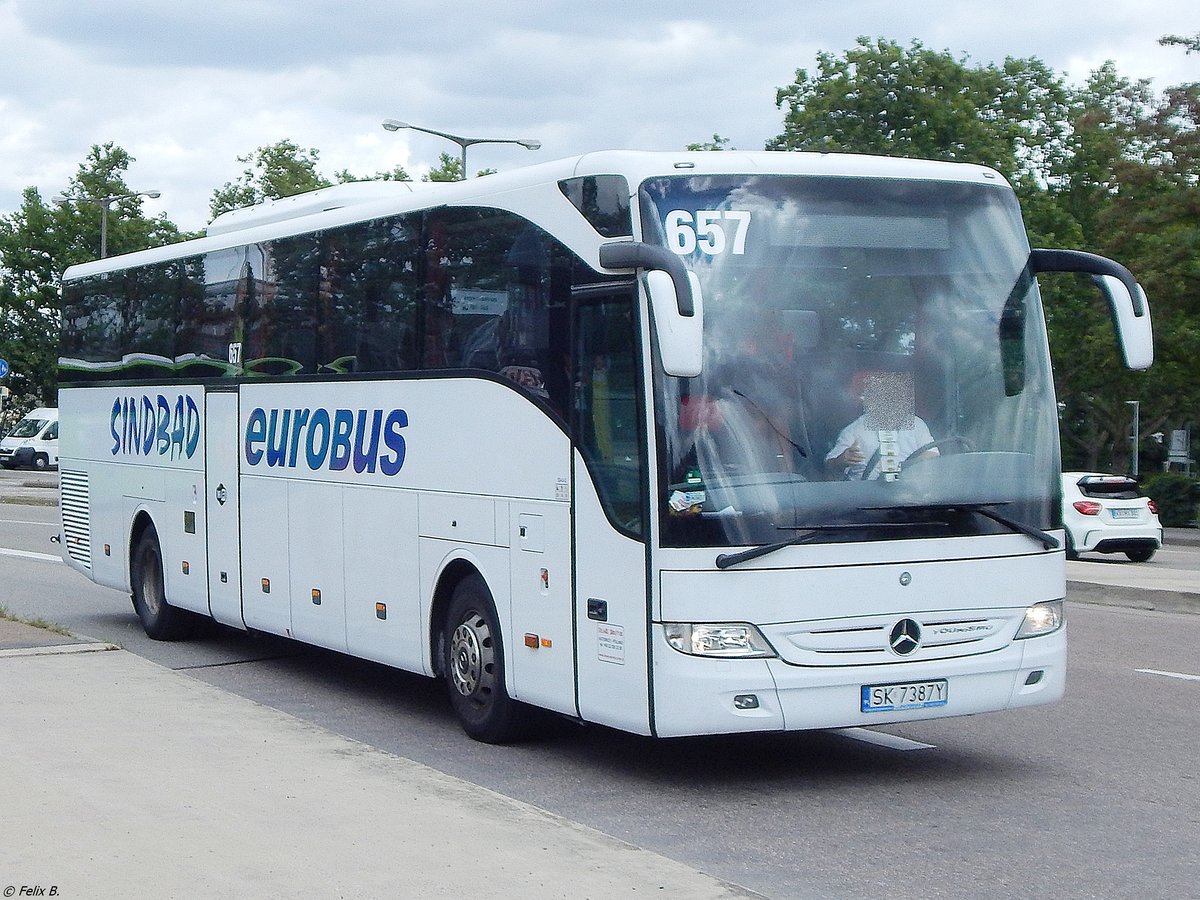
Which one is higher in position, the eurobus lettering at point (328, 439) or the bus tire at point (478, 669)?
the eurobus lettering at point (328, 439)

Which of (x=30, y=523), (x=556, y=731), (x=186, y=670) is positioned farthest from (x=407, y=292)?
(x=30, y=523)

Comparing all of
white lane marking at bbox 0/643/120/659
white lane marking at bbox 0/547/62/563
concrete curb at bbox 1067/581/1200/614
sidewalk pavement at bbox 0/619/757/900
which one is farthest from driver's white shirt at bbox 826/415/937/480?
white lane marking at bbox 0/547/62/563

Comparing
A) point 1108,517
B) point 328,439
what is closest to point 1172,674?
point 328,439

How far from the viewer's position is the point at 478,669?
9.59m

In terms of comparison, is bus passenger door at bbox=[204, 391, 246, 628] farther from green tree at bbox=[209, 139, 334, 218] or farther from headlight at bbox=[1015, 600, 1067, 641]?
green tree at bbox=[209, 139, 334, 218]

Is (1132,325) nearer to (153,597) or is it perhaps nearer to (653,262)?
(653,262)

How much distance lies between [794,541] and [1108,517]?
2061cm

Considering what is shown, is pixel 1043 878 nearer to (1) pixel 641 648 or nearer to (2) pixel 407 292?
(1) pixel 641 648

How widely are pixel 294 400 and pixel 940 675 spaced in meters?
5.47

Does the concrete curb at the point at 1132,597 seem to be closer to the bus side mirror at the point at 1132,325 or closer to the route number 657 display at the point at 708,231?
the bus side mirror at the point at 1132,325

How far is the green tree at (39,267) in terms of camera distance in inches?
2872

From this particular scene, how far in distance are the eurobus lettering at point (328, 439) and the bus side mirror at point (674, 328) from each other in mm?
3275

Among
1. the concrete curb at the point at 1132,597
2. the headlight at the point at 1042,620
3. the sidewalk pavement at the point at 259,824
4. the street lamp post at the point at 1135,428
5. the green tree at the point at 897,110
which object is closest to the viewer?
the sidewalk pavement at the point at 259,824

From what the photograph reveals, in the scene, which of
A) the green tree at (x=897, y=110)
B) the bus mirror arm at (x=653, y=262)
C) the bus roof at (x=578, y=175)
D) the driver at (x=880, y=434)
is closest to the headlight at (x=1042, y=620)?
the driver at (x=880, y=434)
